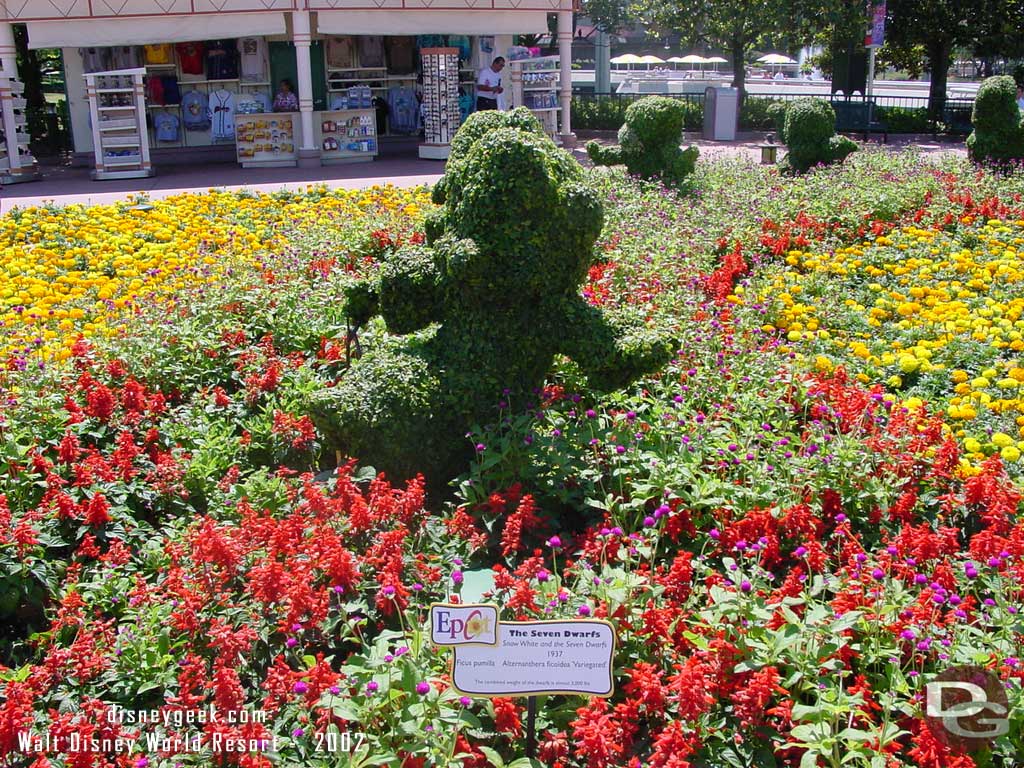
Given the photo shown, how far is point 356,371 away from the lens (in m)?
4.21

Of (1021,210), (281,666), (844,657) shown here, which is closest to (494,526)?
(281,666)

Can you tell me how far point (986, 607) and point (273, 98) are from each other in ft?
60.5

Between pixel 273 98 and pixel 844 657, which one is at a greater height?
pixel 273 98

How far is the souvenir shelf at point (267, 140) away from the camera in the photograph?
16.9 meters

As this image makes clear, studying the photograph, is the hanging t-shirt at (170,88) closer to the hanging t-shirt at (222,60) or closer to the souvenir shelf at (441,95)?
the hanging t-shirt at (222,60)

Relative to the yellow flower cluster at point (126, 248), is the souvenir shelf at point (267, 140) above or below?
above

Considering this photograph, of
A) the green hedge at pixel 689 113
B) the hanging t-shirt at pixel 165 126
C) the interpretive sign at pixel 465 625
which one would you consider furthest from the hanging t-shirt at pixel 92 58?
the interpretive sign at pixel 465 625

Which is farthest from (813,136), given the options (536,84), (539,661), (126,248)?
(539,661)

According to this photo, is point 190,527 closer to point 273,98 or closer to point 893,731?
point 893,731

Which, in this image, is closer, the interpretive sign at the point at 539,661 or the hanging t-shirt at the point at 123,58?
the interpretive sign at the point at 539,661

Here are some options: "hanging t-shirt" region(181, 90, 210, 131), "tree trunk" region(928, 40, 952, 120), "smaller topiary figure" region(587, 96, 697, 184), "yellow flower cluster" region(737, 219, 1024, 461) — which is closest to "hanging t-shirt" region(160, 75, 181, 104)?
"hanging t-shirt" region(181, 90, 210, 131)

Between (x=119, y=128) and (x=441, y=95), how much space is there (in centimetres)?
534

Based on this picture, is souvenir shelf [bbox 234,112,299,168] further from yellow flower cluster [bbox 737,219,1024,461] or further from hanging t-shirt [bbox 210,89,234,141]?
yellow flower cluster [bbox 737,219,1024,461]
